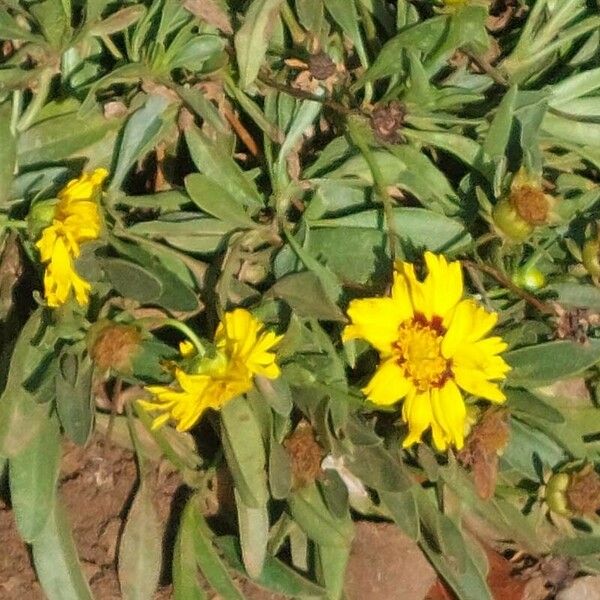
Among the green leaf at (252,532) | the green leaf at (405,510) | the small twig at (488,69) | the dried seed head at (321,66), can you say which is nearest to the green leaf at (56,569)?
the green leaf at (252,532)

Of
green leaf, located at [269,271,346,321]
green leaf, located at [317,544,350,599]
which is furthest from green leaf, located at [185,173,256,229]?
green leaf, located at [317,544,350,599]

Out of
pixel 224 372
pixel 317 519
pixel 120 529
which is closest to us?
pixel 224 372

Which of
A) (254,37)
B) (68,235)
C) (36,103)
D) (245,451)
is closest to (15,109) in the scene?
(36,103)

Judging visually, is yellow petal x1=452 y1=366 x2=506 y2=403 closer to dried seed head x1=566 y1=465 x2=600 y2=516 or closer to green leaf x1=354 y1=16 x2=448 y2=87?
dried seed head x1=566 y1=465 x2=600 y2=516

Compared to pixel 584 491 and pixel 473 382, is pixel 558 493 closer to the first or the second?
pixel 584 491

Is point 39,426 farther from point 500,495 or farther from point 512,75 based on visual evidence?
point 512,75

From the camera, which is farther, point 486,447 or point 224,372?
point 486,447

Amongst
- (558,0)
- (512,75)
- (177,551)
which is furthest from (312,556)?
(558,0)

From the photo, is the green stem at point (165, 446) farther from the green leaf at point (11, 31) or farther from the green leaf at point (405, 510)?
the green leaf at point (11, 31)
